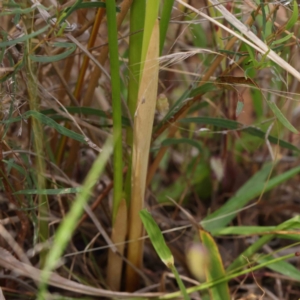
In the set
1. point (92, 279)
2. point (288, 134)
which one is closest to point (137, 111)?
point (92, 279)

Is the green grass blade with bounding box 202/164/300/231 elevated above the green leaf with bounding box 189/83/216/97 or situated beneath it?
situated beneath

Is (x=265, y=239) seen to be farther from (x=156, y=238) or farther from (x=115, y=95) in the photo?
(x=115, y=95)

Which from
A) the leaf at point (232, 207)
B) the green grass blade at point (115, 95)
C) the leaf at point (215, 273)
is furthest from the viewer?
the leaf at point (232, 207)

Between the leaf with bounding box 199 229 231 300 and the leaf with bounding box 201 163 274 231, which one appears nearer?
the leaf with bounding box 199 229 231 300

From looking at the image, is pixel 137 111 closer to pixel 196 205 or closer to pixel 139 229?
pixel 139 229

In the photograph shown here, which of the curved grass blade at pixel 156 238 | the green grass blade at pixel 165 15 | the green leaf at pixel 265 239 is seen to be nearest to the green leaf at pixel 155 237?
the curved grass blade at pixel 156 238

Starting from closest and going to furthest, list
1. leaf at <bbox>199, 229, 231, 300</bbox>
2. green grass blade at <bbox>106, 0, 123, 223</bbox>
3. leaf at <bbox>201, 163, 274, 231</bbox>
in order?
green grass blade at <bbox>106, 0, 123, 223</bbox>, leaf at <bbox>199, 229, 231, 300</bbox>, leaf at <bbox>201, 163, 274, 231</bbox>

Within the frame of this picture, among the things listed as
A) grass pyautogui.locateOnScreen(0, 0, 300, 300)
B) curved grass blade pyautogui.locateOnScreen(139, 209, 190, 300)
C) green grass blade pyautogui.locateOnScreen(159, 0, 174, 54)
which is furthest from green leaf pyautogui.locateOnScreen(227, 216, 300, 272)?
green grass blade pyautogui.locateOnScreen(159, 0, 174, 54)

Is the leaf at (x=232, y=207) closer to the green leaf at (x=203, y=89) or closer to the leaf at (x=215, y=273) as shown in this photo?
the leaf at (x=215, y=273)

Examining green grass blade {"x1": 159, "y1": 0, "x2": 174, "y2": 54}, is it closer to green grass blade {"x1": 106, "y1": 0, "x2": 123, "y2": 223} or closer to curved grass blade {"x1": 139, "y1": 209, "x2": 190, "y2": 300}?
green grass blade {"x1": 106, "y1": 0, "x2": 123, "y2": 223}
